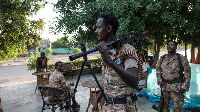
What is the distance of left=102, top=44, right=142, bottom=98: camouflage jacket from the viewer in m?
1.61

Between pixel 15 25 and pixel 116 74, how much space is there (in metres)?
5.72

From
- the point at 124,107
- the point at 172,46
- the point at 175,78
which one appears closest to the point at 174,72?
the point at 175,78

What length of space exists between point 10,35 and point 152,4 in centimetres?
564

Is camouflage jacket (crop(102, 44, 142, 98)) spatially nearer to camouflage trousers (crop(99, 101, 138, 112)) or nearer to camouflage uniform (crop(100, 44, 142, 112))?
camouflage uniform (crop(100, 44, 142, 112))

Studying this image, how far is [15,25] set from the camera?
602 cm

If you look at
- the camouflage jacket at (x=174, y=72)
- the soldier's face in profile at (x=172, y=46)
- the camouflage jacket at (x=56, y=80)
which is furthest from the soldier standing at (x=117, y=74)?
the camouflage jacket at (x=56, y=80)

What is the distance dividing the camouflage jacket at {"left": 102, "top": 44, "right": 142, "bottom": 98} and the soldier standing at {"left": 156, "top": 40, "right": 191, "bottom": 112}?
2.28 m

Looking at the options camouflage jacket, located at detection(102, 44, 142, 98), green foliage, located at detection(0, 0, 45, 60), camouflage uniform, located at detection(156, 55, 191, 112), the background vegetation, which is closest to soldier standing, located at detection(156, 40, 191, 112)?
camouflage uniform, located at detection(156, 55, 191, 112)

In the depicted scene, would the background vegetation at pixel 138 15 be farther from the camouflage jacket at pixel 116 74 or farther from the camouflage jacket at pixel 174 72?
the camouflage jacket at pixel 116 74

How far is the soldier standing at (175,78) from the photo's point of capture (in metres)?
3.51

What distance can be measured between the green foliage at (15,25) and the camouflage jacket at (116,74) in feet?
17.4

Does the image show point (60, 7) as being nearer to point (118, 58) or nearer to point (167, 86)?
point (167, 86)

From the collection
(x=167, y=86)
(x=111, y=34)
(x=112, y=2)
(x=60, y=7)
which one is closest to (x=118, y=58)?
(x=111, y=34)

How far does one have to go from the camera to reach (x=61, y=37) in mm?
7023
